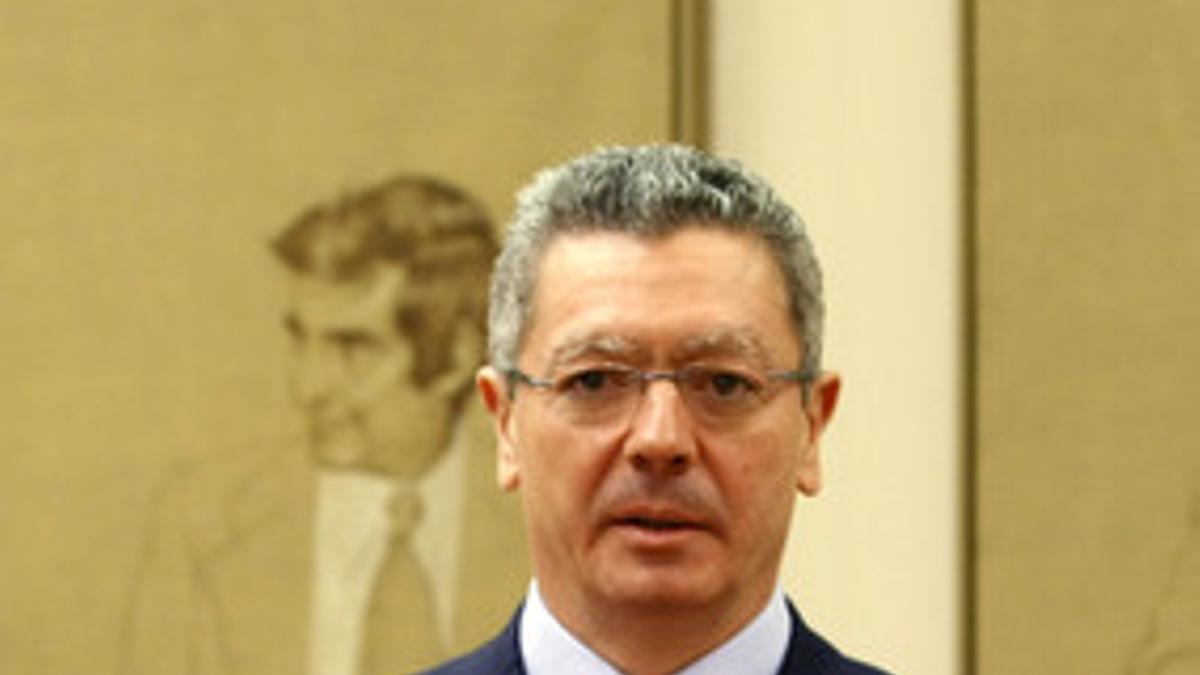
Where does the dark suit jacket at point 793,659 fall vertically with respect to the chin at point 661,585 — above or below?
below

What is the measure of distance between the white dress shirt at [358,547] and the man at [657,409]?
1290 mm

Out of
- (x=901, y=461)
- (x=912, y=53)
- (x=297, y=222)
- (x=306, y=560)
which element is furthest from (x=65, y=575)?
(x=912, y=53)

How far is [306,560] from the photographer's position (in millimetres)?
3834

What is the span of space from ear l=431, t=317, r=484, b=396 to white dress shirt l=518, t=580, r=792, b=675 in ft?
4.39

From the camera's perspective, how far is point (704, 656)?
2418 mm

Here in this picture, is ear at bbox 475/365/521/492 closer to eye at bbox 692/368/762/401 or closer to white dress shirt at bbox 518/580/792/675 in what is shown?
white dress shirt at bbox 518/580/792/675

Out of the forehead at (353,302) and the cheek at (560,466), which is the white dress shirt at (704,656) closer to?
the cheek at (560,466)

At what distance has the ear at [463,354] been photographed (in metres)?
3.83

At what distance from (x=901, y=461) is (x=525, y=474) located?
132cm
